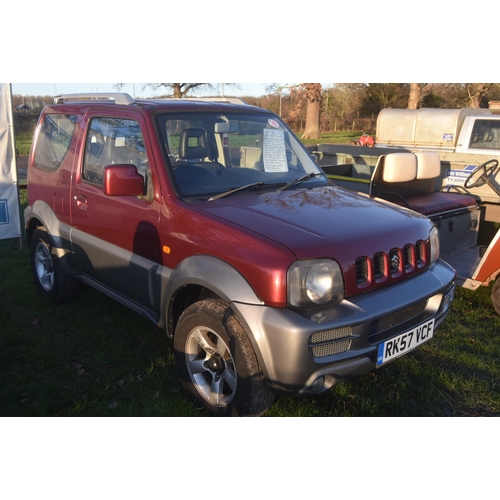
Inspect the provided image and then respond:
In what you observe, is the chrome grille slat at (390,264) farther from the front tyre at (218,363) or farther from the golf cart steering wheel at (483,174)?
the golf cart steering wheel at (483,174)

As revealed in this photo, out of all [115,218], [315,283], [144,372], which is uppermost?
[115,218]

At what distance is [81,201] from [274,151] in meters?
1.79

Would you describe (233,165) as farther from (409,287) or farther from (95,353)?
(95,353)

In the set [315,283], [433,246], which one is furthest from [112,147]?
[433,246]

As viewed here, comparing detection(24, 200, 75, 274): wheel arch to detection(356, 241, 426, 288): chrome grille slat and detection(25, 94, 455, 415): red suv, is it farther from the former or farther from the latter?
detection(356, 241, 426, 288): chrome grille slat

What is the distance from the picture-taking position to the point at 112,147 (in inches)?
166

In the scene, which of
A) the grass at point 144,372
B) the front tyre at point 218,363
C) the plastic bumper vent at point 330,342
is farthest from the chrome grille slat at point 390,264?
the grass at point 144,372

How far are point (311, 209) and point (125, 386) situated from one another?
1964 millimetres

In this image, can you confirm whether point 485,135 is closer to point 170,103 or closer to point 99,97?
point 170,103

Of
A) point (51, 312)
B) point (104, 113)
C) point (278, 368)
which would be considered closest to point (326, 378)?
point (278, 368)

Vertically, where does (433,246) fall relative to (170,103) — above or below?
below

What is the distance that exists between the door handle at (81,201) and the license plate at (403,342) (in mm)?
2853

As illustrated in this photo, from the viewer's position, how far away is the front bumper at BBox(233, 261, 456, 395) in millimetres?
2701

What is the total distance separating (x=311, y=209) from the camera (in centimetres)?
342
